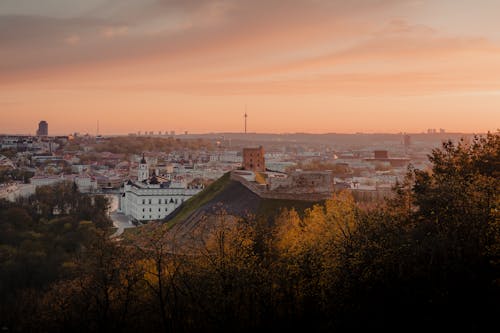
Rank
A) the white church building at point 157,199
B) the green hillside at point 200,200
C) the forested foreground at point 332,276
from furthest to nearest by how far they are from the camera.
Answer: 1. the white church building at point 157,199
2. the green hillside at point 200,200
3. the forested foreground at point 332,276

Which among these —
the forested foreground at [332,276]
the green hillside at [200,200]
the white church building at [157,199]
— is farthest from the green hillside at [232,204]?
the white church building at [157,199]

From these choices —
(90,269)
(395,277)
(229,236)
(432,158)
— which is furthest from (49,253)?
(395,277)

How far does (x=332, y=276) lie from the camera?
17.5 meters

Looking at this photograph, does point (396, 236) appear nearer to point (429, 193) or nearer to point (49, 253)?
point (429, 193)

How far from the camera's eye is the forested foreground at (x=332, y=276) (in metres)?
16.1

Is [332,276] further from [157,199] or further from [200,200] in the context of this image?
[157,199]

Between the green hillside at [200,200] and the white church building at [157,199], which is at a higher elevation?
the green hillside at [200,200]

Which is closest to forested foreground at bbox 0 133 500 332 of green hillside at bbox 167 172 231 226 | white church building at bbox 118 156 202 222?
green hillside at bbox 167 172 231 226

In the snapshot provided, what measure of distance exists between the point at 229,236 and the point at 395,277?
18.9ft

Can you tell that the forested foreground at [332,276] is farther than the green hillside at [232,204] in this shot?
No

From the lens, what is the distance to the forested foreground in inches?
634

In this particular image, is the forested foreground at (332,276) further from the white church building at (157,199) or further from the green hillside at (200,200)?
the white church building at (157,199)

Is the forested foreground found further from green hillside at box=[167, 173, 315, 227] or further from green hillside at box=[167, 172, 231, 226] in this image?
green hillside at box=[167, 172, 231, 226]

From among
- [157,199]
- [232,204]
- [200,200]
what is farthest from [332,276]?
[157,199]
